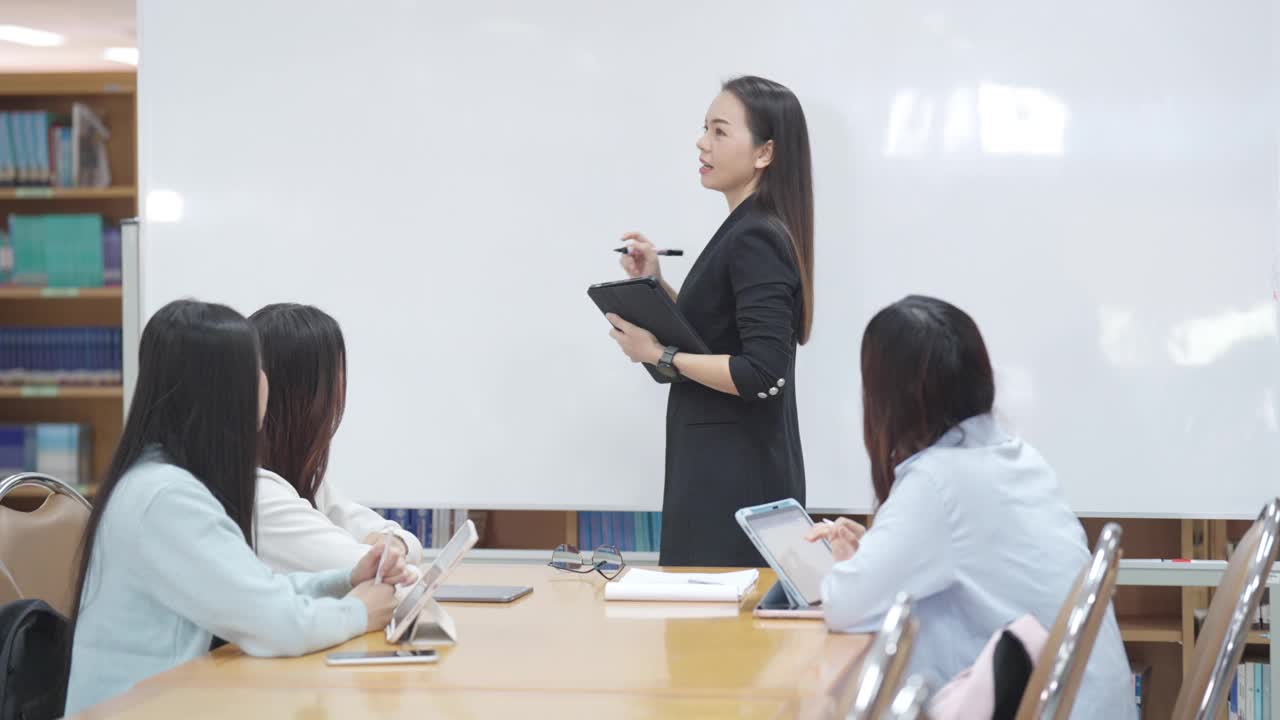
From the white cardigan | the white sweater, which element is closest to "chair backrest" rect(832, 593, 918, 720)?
the white sweater

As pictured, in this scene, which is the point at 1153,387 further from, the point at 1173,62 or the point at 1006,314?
the point at 1173,62

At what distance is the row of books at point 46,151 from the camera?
5730 mm

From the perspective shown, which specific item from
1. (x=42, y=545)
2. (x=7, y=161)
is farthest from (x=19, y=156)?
(x=42, y=545)

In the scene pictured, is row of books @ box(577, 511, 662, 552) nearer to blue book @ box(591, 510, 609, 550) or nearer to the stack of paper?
blue book @ box(591, 510, 609, 550)

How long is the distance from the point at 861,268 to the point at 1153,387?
79 cm

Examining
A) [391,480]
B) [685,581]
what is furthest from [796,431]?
[391,480]

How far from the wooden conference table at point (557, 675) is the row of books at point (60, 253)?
458 centimetres

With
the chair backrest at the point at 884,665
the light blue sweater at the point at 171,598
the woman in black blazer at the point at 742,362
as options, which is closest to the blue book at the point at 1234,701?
the woman in black blazer at the point at 742,362

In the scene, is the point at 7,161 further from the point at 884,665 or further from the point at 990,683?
the point at 884,665

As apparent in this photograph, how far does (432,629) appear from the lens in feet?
5.30

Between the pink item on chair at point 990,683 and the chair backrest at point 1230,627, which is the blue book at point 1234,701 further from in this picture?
the pink item on chair at point 990,683

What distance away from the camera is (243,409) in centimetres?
167

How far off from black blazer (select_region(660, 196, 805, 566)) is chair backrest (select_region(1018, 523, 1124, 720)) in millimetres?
1161

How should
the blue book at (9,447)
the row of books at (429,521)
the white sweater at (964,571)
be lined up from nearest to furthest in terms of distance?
1. the white sweater at (964,571)
2. the row of books at (429,521)
3. the blue book at (9,447)
